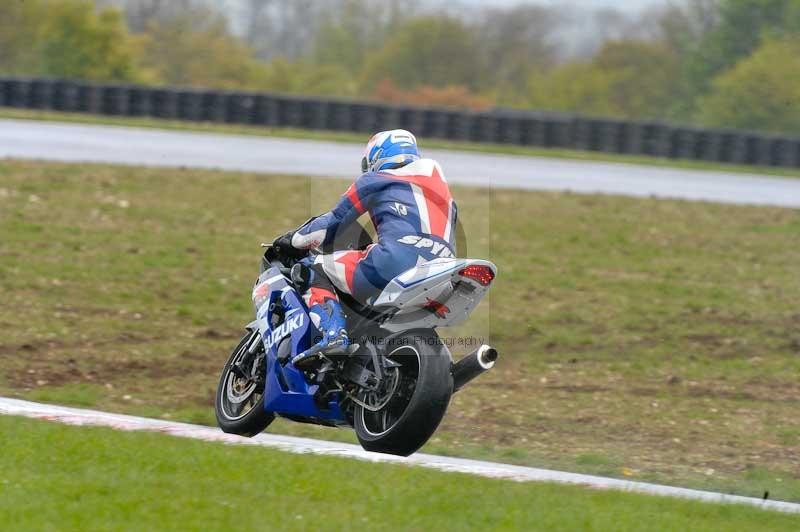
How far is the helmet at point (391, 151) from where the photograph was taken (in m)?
7.29

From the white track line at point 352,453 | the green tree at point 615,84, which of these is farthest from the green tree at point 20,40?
the white track line at point 352,453

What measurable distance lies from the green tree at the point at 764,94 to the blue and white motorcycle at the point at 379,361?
32.0 metres

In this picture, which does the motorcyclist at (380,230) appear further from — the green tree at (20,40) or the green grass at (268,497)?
the green tree at (20,40)

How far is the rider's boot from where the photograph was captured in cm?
710

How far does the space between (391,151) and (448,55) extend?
44044mm

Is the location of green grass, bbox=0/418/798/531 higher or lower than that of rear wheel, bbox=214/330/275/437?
higher

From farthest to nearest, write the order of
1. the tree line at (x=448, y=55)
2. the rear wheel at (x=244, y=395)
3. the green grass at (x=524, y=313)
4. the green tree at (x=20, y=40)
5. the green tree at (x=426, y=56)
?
the green tree at (x=426, y=56), the tree line at (x=448, y=55), the green tree at (x=20, y=40), the green grass at (x=524, y=313), the rear wheel at (x=244, y=395)

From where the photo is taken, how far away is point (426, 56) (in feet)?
165

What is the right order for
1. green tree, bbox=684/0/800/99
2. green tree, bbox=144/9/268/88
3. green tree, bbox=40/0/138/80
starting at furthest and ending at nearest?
green tree, bbox=684/0/800/99 → green tree, bbox=144/9/268/88 → green tree, bbox=40/0/138/80

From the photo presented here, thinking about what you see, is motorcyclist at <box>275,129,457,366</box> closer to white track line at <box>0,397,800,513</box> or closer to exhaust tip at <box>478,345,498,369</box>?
exhaust tip at <box>478,345,498,369</box>

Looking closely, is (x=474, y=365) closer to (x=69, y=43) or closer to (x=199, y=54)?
(x=69, y=43)

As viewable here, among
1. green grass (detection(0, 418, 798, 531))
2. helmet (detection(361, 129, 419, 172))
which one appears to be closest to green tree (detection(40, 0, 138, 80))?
helmet (detection(361, 129, 419, 172))

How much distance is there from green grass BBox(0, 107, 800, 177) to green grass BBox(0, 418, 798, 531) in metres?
19.9

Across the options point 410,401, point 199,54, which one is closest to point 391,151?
point 410,401
